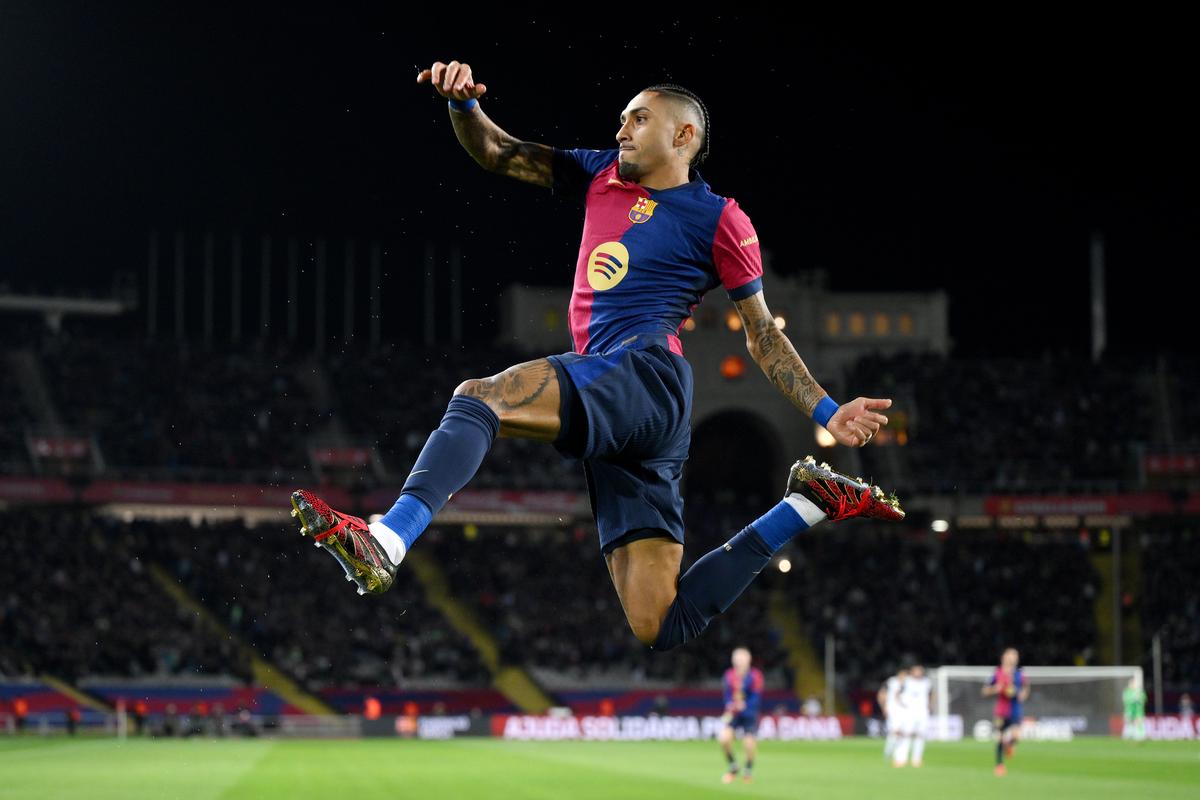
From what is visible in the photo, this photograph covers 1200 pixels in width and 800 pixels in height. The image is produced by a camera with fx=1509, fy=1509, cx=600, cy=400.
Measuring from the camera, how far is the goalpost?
4275cm

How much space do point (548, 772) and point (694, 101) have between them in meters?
19.0

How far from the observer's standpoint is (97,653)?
4153 cm

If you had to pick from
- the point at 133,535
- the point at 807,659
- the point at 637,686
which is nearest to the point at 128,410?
the point at 133,535

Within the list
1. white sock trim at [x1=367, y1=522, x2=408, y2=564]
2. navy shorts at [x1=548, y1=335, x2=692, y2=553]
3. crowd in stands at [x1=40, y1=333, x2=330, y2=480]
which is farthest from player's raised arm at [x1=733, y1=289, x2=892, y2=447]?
crowd in stands at [x1=40, y1=333, x2=330, y2=480]

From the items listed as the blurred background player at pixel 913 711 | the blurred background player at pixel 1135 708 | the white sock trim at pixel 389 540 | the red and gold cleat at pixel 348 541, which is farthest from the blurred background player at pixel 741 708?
the blurred background player at pixel 1135 708

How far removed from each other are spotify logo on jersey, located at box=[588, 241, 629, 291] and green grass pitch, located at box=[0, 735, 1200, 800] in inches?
521

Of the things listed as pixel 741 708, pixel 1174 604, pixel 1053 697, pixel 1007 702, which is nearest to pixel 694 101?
pixel 741 708

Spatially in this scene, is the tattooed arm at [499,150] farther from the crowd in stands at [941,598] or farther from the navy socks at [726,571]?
the crowd in stands at [941,598]

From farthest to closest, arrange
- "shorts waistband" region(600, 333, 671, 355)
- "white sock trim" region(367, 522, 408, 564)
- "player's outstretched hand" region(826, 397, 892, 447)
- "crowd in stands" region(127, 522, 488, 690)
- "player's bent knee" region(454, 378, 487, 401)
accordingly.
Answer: "crowd in stands" region(127, 522, 488, 690) < "shorts waistband" region(600, 333, 671, 355) < "player's outstretched hand" region(826, 397, 892, 447) < "player's bent knee" region(454, 378, 487, 401) < "white sock trim" region(367, 522, 408, 564)

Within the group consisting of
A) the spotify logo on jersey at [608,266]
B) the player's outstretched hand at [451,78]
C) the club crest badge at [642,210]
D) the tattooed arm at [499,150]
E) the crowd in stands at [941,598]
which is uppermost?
the player's outstretched hand at [451,78]

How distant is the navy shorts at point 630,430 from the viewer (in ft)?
22.7

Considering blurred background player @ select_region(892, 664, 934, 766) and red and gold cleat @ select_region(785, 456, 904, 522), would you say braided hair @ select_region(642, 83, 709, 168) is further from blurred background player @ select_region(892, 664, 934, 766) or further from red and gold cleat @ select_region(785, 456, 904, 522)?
blurred background player @ select_region(892, 664, 934, 766)

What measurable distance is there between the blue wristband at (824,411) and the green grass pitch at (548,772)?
13.1m

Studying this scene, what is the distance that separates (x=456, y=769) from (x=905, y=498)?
2918 centimetres
